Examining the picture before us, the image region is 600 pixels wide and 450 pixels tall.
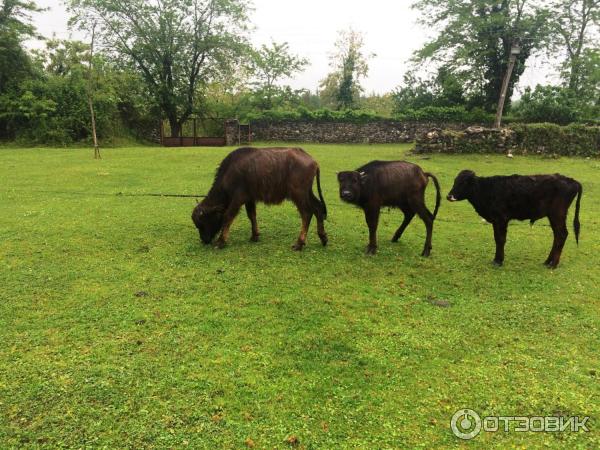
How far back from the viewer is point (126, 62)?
29484 millimetres

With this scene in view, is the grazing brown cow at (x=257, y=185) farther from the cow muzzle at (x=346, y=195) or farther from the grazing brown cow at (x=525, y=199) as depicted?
the grazing brown cow at (x=525, y=199)

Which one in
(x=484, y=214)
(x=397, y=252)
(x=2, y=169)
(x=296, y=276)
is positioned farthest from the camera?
(x=2, y=169)

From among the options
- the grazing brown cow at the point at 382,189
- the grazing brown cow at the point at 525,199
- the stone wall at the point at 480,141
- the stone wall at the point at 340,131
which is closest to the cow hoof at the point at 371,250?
the grazing brown cow at the point at 382,189

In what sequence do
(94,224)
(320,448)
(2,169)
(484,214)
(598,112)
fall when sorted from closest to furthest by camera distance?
(320,448) < (484,214) < (94,224) < (2,169) < (598,112)

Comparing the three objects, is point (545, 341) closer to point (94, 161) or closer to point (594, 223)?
point (594, 223)

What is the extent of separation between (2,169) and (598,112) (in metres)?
31.6

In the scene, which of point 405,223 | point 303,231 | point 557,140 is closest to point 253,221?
point 303,231

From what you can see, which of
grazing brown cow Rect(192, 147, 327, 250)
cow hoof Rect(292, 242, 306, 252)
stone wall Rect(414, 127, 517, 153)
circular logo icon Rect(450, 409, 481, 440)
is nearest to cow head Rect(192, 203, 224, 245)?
grazing brown cow Rect(192, 147, 327, 250)

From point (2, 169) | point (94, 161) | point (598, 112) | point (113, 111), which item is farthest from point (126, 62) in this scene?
point (598, 112)

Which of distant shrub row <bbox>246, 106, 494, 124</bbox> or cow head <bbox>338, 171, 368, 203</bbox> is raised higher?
distant shrub row <bbox>246, 106, 494, 124</bbox>

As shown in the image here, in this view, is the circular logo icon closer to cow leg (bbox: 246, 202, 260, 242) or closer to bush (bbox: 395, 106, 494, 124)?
cow leg (bbox: 246, 202, 260, 242)

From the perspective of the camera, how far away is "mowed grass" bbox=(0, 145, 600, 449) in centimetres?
291
